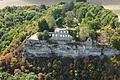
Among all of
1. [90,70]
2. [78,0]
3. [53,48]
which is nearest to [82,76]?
[90,70]

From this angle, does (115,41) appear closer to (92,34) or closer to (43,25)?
(92,34)

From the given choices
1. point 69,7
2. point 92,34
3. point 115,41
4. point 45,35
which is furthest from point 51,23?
point 69,7

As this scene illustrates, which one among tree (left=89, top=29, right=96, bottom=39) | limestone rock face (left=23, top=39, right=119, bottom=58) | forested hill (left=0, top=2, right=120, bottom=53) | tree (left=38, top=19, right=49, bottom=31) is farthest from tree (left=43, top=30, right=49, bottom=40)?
tree (left=89, top=29, right=96, bottom=39)

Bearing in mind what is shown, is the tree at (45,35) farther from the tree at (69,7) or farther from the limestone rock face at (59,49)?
the tree at (69,7)

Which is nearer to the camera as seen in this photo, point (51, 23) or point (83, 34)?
point (83, 34)

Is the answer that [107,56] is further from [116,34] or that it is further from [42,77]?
[42,77]

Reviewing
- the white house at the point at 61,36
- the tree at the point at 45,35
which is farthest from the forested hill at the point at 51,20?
the tree at the point at 45,35

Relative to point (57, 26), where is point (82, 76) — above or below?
below

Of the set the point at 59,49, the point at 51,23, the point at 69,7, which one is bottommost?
the point at 59,49
